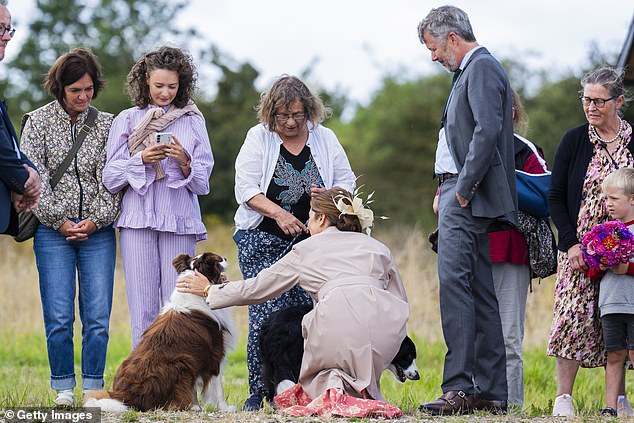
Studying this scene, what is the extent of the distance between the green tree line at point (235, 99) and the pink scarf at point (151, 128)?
1775 cm

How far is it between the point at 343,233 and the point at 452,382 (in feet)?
4.03

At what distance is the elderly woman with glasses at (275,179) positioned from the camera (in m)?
7.13

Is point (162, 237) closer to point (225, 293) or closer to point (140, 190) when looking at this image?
point (140, 190)

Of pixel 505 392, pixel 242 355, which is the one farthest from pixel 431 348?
pixel 505 392

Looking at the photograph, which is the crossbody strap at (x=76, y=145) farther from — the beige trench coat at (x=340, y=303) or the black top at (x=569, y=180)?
the black top at (x=569, y=180)

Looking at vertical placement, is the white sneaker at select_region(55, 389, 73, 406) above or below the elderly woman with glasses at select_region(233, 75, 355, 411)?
below

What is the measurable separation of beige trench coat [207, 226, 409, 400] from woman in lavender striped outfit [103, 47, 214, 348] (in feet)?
2.82

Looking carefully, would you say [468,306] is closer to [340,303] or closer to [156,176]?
[340,303]

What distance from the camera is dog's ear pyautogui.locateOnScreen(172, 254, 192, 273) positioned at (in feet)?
21.9

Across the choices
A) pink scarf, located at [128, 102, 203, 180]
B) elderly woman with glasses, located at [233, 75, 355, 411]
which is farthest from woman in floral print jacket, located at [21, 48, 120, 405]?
elderly woman with glasses, located at [233, 75, 355, 411]

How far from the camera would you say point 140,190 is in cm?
701

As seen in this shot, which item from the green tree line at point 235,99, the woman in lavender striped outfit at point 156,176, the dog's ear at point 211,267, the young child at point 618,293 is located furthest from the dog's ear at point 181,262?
the green tree line at point 235,99

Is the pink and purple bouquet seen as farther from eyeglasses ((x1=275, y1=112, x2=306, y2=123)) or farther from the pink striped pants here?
the pink striped pants

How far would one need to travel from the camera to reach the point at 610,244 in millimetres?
6305
